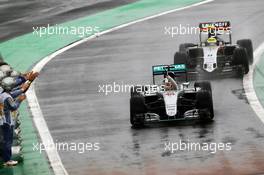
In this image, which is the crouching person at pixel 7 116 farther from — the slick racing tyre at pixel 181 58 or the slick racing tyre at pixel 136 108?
the slick racing tyre at pixel 181 58

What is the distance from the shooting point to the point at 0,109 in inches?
860

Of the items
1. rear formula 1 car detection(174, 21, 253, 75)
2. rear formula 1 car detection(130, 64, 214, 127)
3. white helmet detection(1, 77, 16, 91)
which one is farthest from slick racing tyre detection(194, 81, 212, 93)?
white helmet detection(1, 77, 16, 91)

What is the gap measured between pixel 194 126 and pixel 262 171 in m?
4.66

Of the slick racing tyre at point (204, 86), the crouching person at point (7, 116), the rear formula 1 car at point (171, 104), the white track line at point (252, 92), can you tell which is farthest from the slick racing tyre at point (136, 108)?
the crouching person at point (7, 116)

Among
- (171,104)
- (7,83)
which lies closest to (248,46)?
(171,104)

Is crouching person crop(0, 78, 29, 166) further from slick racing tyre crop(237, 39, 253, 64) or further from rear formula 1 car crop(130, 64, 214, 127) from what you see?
slick racing tyre crop(237, 39, 253, 64)

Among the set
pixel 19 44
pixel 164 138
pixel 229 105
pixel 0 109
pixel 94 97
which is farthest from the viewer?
pixel 19 44

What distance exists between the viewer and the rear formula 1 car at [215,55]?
29.5 m

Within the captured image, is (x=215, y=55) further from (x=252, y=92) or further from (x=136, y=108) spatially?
(x=136, y=108)

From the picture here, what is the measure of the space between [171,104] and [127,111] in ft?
7.87

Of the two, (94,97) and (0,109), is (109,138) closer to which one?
(0,109)

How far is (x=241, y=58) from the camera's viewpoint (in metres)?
29.4

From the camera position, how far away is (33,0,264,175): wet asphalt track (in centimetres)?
2108

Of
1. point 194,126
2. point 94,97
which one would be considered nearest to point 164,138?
point 194,126
